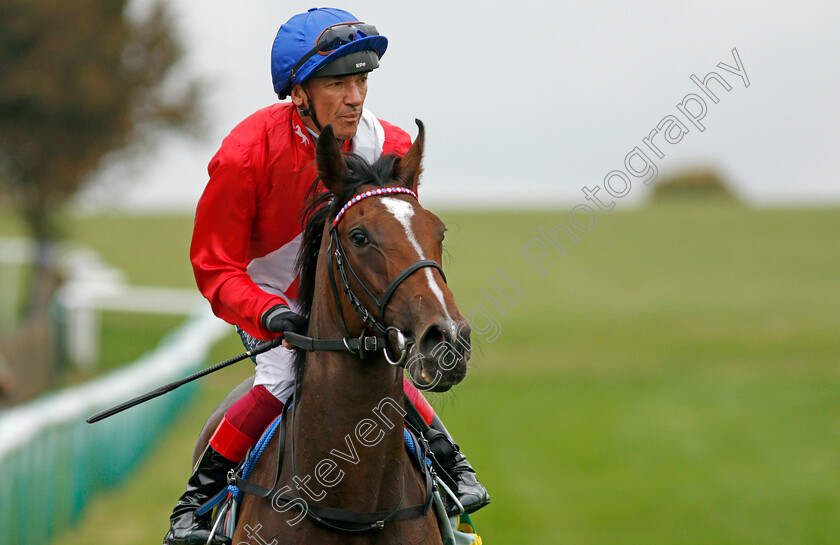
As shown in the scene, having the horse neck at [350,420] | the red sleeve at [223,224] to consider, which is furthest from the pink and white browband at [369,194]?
the red sleeve at [223,224]

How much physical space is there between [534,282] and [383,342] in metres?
31.2

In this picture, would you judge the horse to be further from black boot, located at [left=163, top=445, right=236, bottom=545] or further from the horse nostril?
black boot, located at [left=163, top=445, right=236, bottom=545]

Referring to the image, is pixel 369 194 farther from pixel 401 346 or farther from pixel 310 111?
pixel 310 111

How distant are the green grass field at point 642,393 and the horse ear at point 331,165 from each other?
0.74 metres

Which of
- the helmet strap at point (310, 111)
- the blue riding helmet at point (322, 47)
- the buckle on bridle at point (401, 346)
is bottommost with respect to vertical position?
the buckle on bridle at point (401, 346)

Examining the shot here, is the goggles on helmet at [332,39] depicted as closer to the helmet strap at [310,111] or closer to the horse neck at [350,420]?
the helmet strap at [310,111]

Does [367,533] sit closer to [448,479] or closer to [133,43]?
[448,479]

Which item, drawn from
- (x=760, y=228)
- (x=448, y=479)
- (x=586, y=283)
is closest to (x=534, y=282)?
(x=586, y=283)

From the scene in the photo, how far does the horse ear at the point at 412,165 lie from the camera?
3.51 metres

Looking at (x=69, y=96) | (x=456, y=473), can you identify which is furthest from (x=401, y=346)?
(x=69, y=96)

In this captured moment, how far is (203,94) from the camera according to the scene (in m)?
21.8

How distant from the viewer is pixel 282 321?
3.50m

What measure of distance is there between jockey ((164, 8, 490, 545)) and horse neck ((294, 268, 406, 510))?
246 mm

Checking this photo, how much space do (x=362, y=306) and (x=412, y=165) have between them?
58cm
